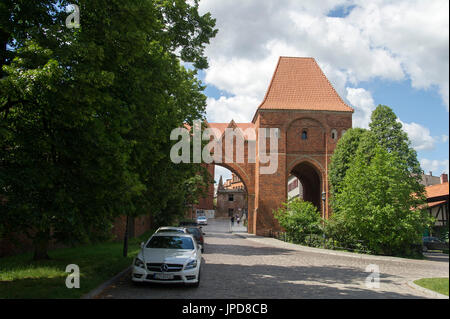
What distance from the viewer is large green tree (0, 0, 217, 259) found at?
23.0 ft

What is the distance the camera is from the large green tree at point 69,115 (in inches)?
276

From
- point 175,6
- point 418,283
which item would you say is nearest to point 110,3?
point 175,6

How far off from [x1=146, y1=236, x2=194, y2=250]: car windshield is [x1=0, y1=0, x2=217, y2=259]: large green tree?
6.35ft

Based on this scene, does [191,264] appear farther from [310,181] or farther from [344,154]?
[310,181]

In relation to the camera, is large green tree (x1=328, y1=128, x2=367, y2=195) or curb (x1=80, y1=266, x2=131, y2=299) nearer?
curb (x1=80, y1=266, x2=131, y2=299)

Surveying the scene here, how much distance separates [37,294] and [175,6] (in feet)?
43.6

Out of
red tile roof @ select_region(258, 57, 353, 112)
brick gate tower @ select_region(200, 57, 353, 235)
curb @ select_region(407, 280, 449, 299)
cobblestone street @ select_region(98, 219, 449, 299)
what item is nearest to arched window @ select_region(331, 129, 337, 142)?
brick gate tower @ select_region(200, 57, 353, 235)

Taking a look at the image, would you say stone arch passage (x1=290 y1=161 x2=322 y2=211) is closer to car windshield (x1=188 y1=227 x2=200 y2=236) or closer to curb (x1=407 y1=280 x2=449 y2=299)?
car windshield (x1=188 y1=227 x2=200 y2=236)

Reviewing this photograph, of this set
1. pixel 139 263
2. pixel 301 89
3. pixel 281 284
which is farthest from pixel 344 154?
pixel 139 263

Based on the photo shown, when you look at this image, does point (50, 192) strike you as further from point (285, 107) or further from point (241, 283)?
point (285, 107)

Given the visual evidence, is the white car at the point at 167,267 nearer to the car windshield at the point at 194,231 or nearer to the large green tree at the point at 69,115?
the large green tree at the point at 69,115

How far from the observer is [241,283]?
993 centimetres

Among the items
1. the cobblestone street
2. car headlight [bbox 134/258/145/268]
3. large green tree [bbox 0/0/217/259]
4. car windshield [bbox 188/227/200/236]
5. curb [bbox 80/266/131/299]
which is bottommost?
the cobblestone street

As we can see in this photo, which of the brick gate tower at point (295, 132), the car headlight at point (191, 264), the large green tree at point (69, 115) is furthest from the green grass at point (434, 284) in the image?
the brick gate tower at point (295, 132)
